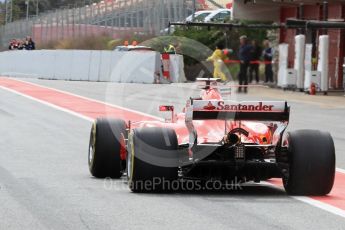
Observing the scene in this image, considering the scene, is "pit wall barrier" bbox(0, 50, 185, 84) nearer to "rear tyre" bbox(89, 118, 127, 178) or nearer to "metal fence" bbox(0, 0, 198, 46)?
"metal fence" bbox(0, 0, 198, 46)

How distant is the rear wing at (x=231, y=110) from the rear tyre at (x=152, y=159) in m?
0.35

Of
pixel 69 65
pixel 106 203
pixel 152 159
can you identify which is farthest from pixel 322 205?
pixel 69 65

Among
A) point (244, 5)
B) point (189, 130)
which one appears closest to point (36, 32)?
point (244, 5)

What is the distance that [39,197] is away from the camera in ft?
35.4

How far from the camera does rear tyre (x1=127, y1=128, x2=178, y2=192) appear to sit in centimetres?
1072

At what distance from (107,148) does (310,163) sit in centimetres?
258

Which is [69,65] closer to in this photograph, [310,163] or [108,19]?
[108,19]

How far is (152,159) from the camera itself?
10.7 m

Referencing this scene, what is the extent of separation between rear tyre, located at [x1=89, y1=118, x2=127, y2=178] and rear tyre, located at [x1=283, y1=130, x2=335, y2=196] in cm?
216

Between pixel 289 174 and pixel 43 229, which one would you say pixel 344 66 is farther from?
pixel 43 229

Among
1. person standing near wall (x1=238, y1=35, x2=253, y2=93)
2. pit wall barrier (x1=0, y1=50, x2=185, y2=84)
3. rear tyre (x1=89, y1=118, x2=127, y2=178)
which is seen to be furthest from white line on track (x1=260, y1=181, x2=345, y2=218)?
pit wall barrier (x1=0, y1=50, x2=185, y2=84)

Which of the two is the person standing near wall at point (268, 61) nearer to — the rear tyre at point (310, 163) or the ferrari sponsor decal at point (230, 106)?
the ferrari sponsor decal at point (230, 106)

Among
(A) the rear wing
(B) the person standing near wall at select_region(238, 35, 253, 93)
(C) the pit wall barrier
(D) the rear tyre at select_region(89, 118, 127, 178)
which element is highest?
(A) the rear wing

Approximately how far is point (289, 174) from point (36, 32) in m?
63.8
